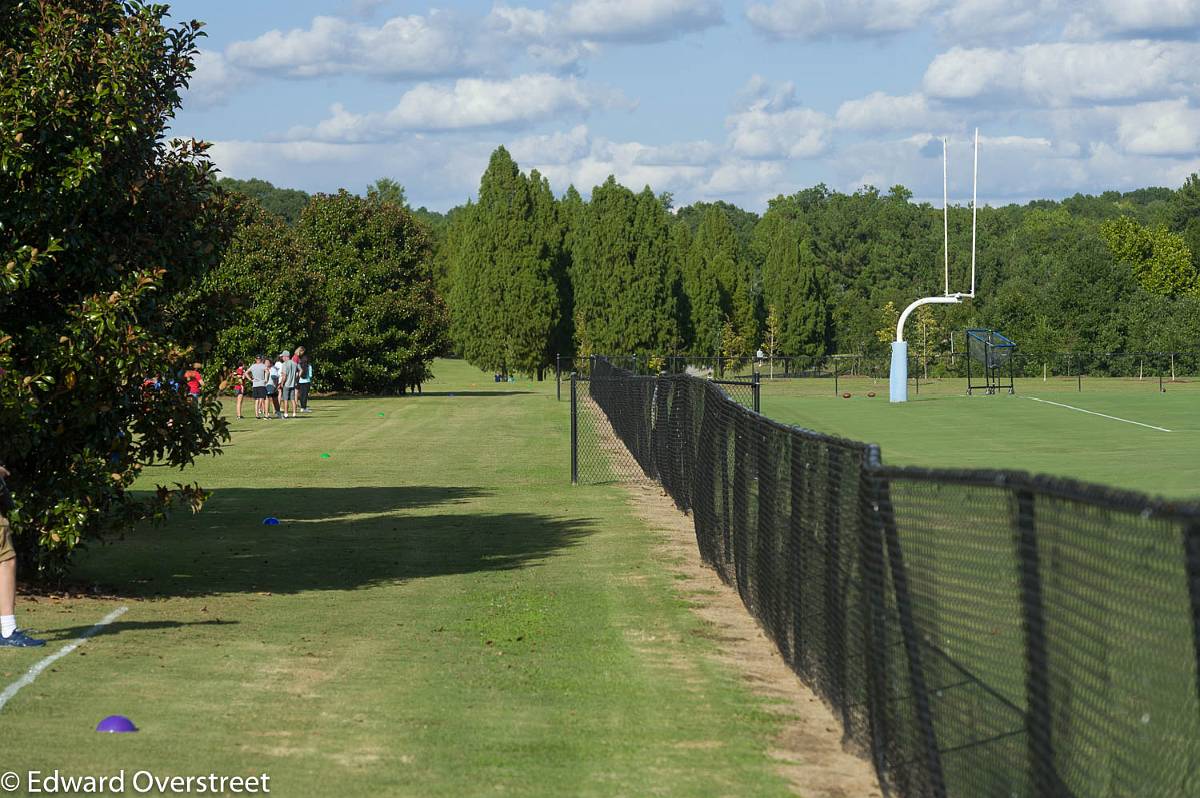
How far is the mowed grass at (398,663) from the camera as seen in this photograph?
744 cm

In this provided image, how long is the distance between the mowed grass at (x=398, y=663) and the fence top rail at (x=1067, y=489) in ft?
6.34

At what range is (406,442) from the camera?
34.1 m

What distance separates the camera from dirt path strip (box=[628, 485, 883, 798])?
739 centimetres

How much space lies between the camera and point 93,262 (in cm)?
1264

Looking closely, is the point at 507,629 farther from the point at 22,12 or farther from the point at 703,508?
the point at 22,12

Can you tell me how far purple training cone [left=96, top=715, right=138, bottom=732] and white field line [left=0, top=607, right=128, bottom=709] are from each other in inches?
32.2

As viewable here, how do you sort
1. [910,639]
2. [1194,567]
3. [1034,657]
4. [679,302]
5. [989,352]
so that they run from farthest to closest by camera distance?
[679,302] < [989,352] < [910,639] < [1034,657] < [1194,567]

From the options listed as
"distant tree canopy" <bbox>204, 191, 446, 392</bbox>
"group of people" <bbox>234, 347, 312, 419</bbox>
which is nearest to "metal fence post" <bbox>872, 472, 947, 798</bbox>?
"group of people" <bbox>234, 347, 312, 419</bbox>

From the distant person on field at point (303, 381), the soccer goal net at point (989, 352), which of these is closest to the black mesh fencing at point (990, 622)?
the distant person on field at point (303, 381)

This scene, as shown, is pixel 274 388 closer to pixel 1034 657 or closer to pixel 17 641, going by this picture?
pixel 17 641

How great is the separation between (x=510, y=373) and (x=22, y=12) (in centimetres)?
7161

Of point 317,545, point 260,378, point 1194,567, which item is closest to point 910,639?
point 1194,567

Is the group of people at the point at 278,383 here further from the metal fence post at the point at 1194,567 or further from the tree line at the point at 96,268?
the metal fence post at the point at 1194,567

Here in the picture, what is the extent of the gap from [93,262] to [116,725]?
5.72 m
